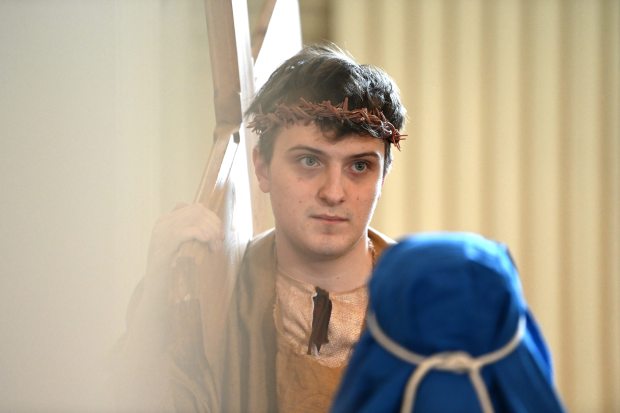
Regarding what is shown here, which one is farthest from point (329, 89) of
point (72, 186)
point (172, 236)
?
point (72, 186)

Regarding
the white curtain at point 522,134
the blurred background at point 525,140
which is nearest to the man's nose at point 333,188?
the blurred background at point 525,140

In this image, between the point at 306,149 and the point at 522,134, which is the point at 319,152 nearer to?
the point at 306,149

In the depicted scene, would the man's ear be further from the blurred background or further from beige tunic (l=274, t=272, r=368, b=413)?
the blurred background

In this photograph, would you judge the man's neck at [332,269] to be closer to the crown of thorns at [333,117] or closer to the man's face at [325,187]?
the man's face at [325,187]

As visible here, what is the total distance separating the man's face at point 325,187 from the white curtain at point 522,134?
145 centimetres

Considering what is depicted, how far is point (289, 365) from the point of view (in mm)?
1188

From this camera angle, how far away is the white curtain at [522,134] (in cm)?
260

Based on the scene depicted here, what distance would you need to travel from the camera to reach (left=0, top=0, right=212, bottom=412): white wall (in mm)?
660

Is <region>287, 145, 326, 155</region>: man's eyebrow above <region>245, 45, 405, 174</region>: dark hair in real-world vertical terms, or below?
below

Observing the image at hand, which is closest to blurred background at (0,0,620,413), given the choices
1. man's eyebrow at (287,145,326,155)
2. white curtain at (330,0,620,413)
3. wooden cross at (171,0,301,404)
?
white curtain at (330,0,620,413)

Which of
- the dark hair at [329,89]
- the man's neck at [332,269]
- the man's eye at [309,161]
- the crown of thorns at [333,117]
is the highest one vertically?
the dark hair at [329,89]

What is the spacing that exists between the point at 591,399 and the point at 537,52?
1089mm

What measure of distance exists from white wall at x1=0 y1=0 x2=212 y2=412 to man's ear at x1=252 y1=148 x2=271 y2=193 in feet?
0.45

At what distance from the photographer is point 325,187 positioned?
3.77 feet
